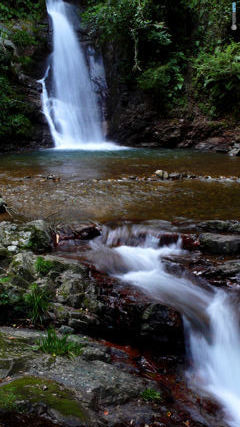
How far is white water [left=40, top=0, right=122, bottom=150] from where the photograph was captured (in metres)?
14.7

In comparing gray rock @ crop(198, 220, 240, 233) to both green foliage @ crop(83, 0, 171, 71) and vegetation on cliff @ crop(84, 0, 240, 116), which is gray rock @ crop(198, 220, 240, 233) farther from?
green foliage @ crop(83, 0, 171, 71)


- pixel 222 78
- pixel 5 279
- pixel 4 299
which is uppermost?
pixel 222 78

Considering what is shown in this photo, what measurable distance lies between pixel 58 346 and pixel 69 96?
15.4 meters

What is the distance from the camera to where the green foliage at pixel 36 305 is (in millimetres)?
2805

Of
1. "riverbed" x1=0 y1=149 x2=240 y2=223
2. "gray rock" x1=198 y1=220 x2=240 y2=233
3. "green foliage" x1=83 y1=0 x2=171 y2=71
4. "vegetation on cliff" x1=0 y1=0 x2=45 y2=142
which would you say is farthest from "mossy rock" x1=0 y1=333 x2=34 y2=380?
"green foliage" x1=83 y1=0 x2=171 y2=71

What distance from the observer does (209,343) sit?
3.04 m

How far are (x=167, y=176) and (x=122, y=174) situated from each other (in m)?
1.22

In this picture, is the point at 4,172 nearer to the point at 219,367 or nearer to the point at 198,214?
the point at 198,214

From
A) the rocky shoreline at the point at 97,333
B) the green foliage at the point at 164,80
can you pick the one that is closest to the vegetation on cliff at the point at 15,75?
the green foliage at the point at 164,80

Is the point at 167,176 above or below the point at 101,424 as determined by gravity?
above

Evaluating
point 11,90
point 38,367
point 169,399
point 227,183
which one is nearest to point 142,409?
point 169,399

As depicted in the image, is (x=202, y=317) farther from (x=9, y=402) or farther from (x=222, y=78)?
(x=222, y=78)

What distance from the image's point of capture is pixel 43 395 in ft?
5.55

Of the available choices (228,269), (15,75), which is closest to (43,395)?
(228,269)
